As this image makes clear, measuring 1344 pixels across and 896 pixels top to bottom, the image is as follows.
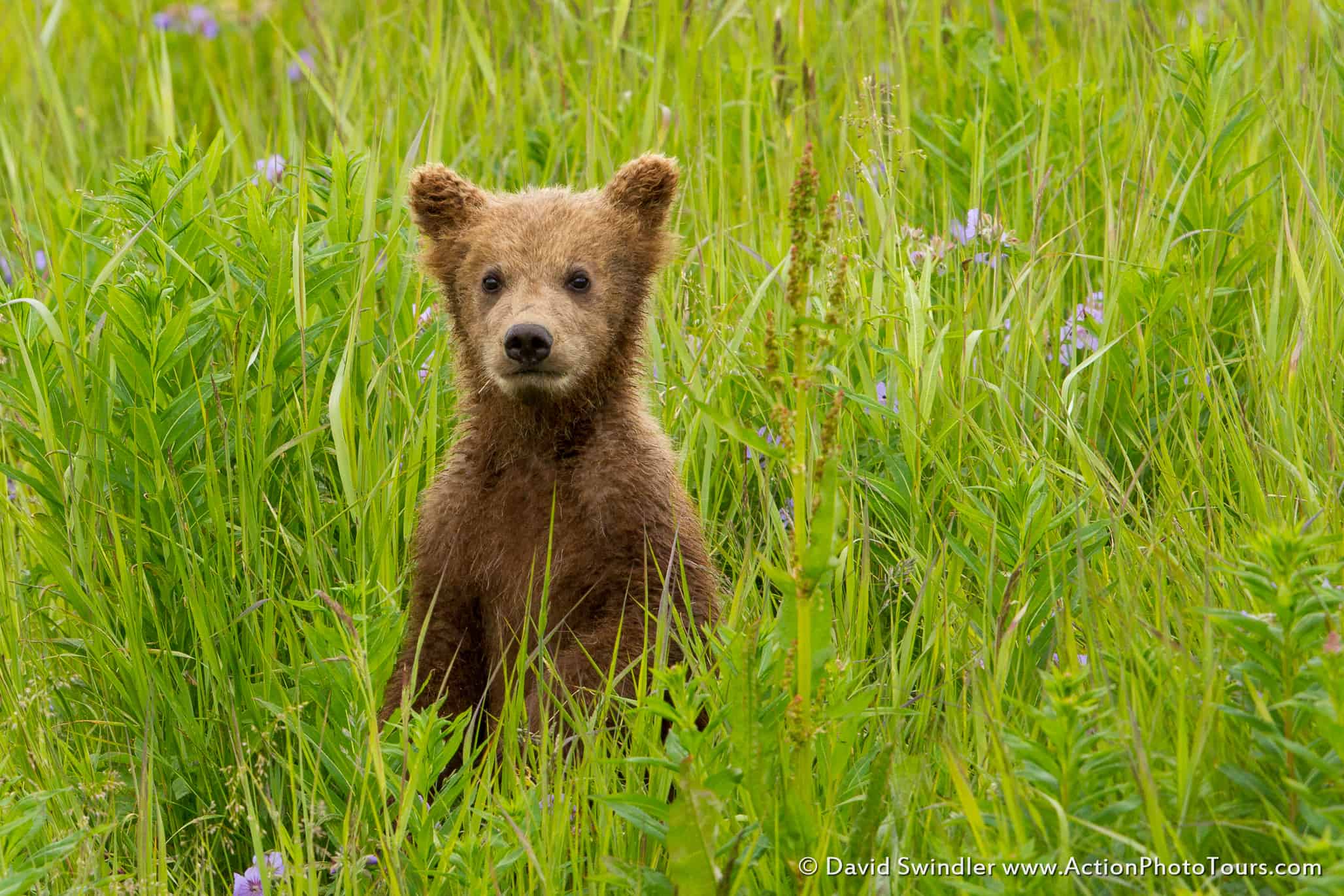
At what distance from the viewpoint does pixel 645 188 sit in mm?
4402

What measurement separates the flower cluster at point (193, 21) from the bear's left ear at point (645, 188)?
11.8 feet

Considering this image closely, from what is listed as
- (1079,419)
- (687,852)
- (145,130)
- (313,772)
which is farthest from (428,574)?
(145,130)

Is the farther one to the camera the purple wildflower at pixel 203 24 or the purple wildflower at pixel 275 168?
the purple wildflower at pixel 203 24

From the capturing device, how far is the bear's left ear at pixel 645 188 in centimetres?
439

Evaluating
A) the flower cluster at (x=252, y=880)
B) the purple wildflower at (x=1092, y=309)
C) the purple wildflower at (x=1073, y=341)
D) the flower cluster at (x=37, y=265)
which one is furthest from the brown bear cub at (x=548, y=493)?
the flower cluster at (x=37, y=265)

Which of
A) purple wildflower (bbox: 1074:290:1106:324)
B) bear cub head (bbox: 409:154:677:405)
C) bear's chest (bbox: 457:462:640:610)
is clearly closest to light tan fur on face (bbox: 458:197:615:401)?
bear cub head (bbox: 409:154:677:405)

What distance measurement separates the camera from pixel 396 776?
10.2ft

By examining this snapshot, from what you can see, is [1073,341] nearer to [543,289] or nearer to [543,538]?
[543,289]

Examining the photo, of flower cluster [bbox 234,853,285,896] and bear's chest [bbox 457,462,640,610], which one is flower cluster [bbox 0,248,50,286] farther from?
flower cluster [bbox 234,853,285,896]

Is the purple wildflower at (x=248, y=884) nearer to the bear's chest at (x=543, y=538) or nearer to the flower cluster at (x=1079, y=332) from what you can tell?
the bear's chest at (x=543, y=538)

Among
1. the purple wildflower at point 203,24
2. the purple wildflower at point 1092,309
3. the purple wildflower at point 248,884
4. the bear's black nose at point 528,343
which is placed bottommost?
the purple wildflower at point 248,884

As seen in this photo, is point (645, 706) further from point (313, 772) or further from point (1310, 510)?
point (1310, 510)

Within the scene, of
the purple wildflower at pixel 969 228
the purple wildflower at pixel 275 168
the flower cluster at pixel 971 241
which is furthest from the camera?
the purple wildflower at pixel 275 168

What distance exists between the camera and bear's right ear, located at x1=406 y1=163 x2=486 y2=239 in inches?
174
